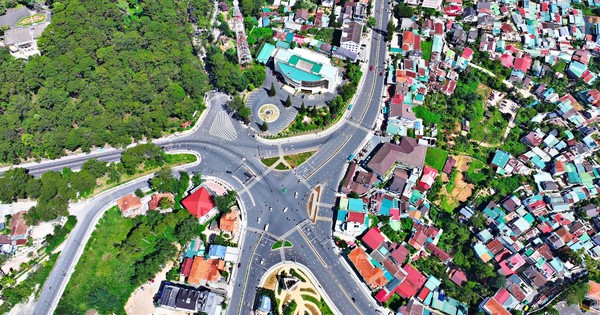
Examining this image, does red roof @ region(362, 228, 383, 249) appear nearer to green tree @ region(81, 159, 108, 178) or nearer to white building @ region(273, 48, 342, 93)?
white building @ region(273, 48, 342, 93)

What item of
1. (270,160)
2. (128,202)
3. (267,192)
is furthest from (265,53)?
(128,202)

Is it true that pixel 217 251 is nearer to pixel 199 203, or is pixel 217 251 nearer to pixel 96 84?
pixel 199 203

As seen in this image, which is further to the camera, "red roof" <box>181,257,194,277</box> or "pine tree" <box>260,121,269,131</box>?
"pine tree" <box>260,121,269,131</box>

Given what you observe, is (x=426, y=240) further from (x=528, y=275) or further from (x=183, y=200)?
(x=183, y=200)

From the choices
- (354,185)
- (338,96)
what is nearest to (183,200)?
(354,185)

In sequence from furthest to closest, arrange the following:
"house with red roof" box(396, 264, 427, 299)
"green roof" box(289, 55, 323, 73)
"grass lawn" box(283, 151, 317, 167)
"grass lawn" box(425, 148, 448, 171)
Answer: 1. "green roof" box(289, 55, 323, 73)
2. "grass lawn" box(425, 148, 448, 171)
3. "grass lawn" box(283, 151, 317, 167)
4. "house with red roof" box(396, 264, 427, 299)

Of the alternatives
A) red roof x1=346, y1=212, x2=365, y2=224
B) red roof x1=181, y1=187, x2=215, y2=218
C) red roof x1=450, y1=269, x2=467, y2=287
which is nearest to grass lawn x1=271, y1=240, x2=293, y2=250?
red roof x1=346, y1=212, x2=365, y2=224

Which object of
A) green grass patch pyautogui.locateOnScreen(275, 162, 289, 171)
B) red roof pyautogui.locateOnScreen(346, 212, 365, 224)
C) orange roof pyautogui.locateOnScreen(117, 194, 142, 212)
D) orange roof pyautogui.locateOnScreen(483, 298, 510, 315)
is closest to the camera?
orange roof pyautogui.locateOnScreen(483, 298, 510, 315)
